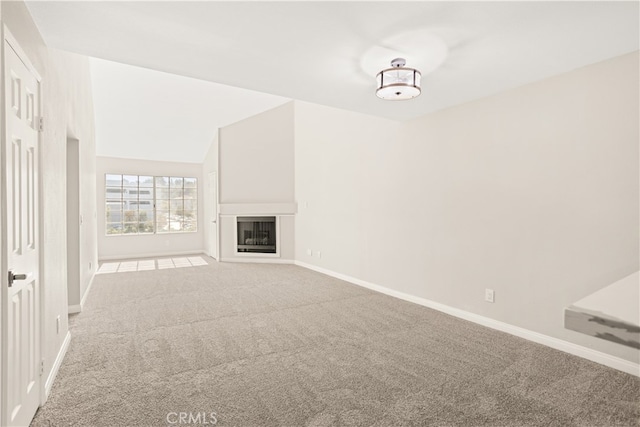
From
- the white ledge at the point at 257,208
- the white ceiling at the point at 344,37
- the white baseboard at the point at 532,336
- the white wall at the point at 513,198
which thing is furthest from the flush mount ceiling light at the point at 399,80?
the white ledge at the point at 257,208

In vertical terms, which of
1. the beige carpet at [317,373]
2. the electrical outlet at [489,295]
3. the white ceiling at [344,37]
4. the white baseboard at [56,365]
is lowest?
the beige carpet at [317,373]

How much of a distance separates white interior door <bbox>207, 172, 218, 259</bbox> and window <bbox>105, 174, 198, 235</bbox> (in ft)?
3.06

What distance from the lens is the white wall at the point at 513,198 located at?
2580mm

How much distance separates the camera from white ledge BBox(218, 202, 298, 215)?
7098mm

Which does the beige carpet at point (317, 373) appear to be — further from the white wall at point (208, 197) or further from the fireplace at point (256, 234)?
the white wall at point (208, 197)

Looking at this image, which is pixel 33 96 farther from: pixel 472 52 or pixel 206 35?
pixel 472 52

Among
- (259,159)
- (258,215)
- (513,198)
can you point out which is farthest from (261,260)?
(513,198)

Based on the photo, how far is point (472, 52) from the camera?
96.2 inches

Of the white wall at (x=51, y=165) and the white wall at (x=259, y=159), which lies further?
the white wall at (x=259, y=159)

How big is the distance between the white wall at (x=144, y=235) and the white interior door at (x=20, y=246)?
6611mm

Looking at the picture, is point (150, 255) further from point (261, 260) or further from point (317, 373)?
point (317, 373)

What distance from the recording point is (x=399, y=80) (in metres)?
2.66

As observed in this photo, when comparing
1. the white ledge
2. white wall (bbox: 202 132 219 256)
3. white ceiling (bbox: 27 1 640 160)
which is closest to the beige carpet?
white ceiling (bbox: 27 1 640 160)

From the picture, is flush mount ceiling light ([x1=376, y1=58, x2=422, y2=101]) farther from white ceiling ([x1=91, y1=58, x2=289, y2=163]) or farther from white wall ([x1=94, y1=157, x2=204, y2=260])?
white wall ([x1=94, y1=157, x2=204, y2=260])
